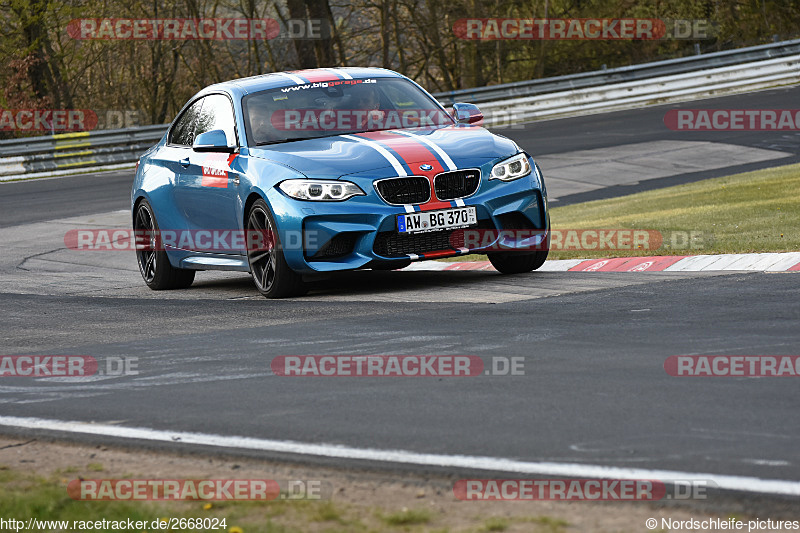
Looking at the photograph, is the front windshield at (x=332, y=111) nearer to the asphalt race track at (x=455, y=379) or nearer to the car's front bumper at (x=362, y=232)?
the car's front bumper at (x=362, y=232)

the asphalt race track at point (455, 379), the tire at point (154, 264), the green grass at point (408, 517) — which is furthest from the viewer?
the tire at point (154, 264)

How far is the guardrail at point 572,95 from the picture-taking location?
28266mm

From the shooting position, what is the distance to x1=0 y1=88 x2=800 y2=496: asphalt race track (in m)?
4.54

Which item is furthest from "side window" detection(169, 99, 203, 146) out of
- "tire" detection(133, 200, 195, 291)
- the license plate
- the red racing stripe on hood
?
the license plate

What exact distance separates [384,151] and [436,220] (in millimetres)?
666

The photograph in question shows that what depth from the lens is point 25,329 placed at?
8.88m

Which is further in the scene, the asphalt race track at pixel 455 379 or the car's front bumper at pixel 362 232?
the car's front bumper at pixel 362 232

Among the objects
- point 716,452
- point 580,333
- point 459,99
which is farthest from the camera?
point 459,99

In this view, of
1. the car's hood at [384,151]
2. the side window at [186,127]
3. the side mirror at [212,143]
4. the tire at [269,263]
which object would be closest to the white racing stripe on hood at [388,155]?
the car's hood at [384,151]

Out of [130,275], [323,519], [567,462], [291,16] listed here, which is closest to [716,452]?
[567,462]

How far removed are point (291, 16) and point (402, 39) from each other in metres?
3.51

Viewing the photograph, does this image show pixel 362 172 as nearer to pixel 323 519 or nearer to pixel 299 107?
pixel 299 107

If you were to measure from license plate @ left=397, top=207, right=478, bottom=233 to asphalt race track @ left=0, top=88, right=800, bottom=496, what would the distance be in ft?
1.57

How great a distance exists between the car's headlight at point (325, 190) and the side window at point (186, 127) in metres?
2.31
